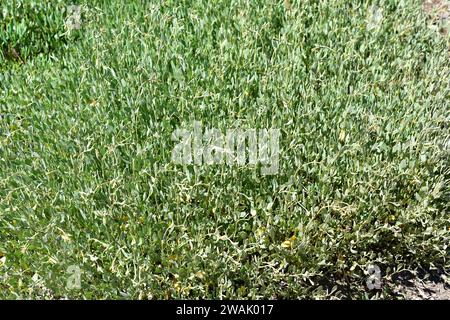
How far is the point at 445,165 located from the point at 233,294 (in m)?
1.35

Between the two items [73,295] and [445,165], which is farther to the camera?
[445,165]

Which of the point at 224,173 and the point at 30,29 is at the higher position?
the point at 30,29

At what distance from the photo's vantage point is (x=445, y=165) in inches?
138

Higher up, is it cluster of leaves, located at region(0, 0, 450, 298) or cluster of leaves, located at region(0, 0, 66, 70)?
cluster of leaves, located at region(0, 0, 66, 70)

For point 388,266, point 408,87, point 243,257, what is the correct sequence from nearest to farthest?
point 243,257, point 388,266, point 408,87

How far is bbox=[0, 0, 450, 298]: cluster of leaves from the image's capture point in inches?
125

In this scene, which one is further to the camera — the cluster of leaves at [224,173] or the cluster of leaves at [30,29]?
the cluster of leaves at [30,29]

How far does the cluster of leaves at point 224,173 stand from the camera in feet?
10.4

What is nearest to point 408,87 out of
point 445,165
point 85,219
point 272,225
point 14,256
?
point 445,165

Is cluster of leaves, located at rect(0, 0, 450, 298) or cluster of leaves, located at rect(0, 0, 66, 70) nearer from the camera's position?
cluster of leaves, located at rect(0, 0, 450, 298)

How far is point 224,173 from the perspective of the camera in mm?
3293

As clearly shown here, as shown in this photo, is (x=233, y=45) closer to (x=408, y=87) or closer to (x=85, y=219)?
(x=408, y=87)

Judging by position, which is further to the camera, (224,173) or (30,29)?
(30,29)

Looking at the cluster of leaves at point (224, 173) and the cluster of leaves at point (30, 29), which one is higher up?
the cluster of leaves at point (30, 29)
